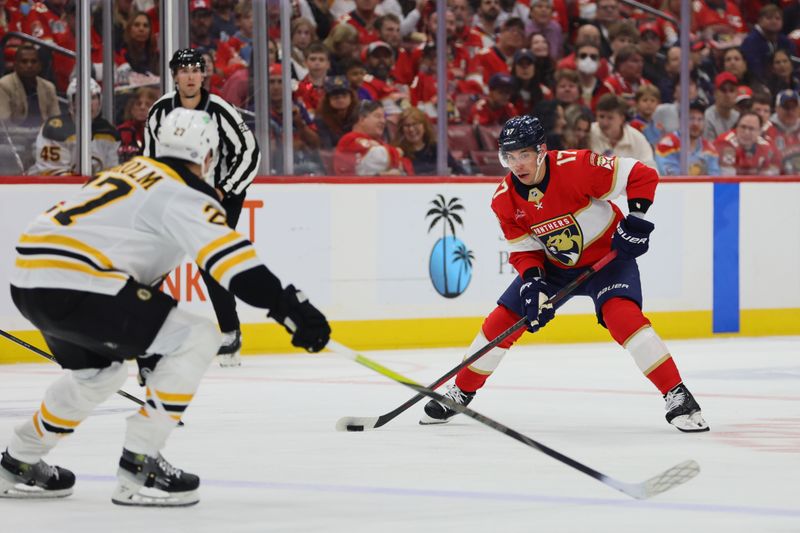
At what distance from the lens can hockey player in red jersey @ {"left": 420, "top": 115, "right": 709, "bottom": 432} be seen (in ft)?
14.0

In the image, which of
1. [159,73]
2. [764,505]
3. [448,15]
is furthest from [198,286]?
[764,505]

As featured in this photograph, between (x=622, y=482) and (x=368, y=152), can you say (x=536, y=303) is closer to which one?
(x=622, y=482)

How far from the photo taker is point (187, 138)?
9.76ft

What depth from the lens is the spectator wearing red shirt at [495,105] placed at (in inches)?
297

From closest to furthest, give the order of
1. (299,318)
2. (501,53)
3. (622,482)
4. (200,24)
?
(299,318) < (622,482) < (200,24) < (501,53)

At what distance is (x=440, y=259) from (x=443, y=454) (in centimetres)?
339

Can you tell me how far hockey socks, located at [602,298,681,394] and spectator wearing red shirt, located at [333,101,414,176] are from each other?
2.95 metres

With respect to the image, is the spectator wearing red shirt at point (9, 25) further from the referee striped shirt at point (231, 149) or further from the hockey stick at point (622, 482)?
the hockey stick at point (622, 482)

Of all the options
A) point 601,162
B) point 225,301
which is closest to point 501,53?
point 225,301

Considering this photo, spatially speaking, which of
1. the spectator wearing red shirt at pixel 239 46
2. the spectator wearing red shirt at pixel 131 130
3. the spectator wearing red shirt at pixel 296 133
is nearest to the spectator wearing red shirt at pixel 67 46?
the spectator wearing red shirt at pixel 131 130

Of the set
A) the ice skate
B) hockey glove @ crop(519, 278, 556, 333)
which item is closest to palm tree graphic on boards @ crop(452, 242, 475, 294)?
the ice skate

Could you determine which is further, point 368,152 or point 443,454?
point 368,152

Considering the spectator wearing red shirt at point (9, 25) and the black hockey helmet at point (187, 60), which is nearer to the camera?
the black hockey helmet at point (187, 60)

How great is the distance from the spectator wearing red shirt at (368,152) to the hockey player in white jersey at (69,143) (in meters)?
1.15
